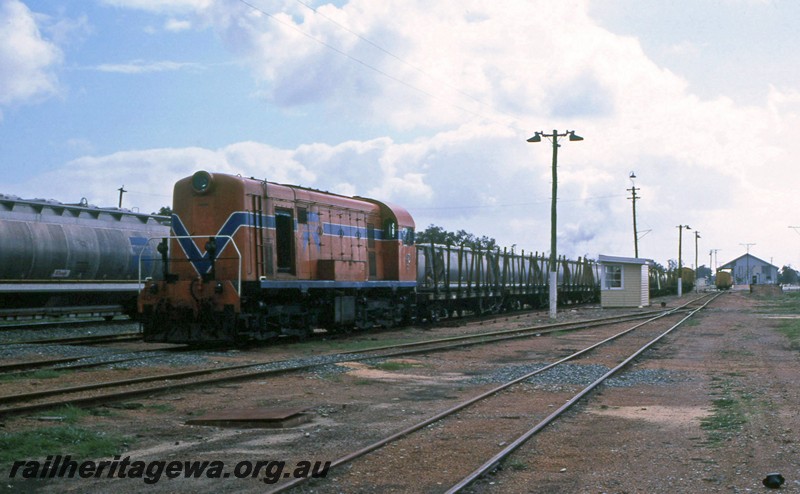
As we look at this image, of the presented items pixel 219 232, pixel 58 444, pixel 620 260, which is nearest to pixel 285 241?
pixel 219 232

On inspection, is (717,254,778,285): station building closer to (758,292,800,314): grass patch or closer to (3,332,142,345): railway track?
(758,292,800,314): grass patch

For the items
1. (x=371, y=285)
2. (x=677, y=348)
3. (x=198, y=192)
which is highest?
(x=198, y=192)

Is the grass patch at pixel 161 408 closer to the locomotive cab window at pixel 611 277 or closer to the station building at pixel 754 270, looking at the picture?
the locomotive cab window at pixel 611 277

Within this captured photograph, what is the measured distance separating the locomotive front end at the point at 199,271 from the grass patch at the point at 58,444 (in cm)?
808

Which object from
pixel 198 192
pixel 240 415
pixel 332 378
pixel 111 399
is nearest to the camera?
pixel 240 415

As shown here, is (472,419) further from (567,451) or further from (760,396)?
(760,396)

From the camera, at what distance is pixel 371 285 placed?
21.4m

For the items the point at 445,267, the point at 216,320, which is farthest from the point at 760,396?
the point at 445,267

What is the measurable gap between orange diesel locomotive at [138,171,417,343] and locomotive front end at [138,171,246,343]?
20mm

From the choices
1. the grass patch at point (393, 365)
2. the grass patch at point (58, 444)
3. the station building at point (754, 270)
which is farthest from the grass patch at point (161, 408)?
the station building at point (754, 270)

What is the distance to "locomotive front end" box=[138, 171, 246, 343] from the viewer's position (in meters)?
15.8

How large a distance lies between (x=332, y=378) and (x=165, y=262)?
5.94 m

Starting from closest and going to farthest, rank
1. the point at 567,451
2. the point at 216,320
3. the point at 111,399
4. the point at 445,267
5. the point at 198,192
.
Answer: the point at 567,451
the point at 111,399
the point at 216,320
the point at 198,192
the point at 445,267

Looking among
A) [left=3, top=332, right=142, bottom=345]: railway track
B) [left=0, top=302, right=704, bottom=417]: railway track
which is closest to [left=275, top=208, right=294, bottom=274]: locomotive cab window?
[left=0, top=302, right=704, bottom=417]: railway track
